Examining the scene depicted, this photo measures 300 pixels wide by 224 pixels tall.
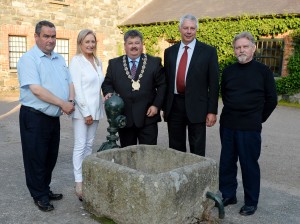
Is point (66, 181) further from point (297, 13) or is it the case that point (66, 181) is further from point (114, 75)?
point (297, 13)

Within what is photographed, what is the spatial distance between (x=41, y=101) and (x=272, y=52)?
1282 centimetres

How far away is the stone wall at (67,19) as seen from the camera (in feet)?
47.0

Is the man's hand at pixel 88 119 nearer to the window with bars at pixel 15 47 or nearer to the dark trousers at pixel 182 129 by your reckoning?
the dark trousers at pixel 182 129

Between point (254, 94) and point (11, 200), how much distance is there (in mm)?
3086

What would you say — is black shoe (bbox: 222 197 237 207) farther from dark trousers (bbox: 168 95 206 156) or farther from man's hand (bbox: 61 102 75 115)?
man's hand (bbox: 61 102 75 115)

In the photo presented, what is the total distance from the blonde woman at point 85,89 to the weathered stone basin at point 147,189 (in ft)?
1.78

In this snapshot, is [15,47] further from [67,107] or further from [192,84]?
[192,84]

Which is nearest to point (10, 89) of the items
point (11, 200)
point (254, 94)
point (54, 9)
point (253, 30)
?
→ point (54, 9)

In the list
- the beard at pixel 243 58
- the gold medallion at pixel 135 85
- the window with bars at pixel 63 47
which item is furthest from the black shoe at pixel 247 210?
the window with bars at pixel 63 47

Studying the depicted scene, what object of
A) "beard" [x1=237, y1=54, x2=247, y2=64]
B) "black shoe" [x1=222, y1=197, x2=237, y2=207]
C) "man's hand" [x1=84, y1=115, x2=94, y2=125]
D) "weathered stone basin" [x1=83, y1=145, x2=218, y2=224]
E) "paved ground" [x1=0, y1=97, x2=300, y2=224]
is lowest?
"paved ground" [x1=0, y1=97, x2=300, y2=224]

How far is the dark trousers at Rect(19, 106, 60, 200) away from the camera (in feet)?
11.9

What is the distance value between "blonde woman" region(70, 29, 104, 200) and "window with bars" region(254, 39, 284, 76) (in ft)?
39.1

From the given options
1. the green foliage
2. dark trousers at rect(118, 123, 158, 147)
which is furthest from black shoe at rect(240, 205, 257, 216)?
the green foliage

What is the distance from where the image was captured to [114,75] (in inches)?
159
